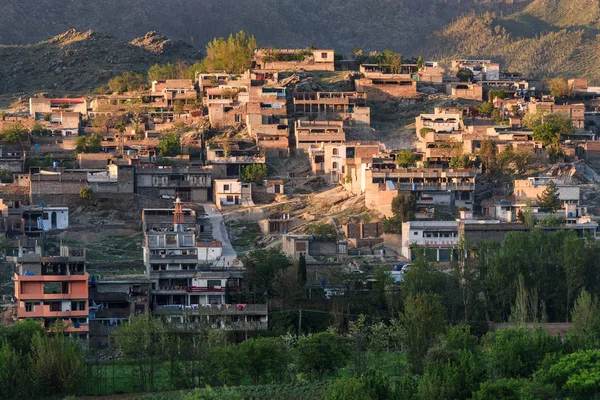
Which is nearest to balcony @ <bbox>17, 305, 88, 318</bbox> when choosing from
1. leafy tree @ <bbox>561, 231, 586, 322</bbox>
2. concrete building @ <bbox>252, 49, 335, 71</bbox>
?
leafy tree @ <bbox>561, 231, 586, 322</bbox>

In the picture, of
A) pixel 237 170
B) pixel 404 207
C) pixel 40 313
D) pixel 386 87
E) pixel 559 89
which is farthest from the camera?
pixel 559 89

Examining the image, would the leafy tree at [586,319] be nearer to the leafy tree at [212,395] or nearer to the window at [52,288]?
the leafy tree at [212,395]

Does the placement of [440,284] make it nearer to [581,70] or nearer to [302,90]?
[302,90]

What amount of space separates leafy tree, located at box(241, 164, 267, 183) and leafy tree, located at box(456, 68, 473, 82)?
1710 cm

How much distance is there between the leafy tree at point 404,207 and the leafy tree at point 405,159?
4406 mm

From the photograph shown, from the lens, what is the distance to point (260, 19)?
429 ft

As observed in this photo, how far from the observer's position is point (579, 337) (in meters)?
Answer: 43.0

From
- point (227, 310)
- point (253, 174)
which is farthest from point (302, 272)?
point (253, 174)

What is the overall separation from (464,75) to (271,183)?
18206 mm

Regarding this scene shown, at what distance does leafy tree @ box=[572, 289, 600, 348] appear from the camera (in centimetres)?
4316

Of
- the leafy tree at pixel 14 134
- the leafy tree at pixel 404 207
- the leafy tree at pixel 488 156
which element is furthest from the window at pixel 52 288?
the leafy tree at pixel 488 156

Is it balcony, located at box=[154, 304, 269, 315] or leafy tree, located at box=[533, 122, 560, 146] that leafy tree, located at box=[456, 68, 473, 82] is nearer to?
leafy tree, located at box=[533, 122, 560, 146]

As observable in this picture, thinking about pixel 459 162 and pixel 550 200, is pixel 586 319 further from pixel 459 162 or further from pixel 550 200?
pixel 459 162

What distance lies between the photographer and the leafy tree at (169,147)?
62500 millimetres
